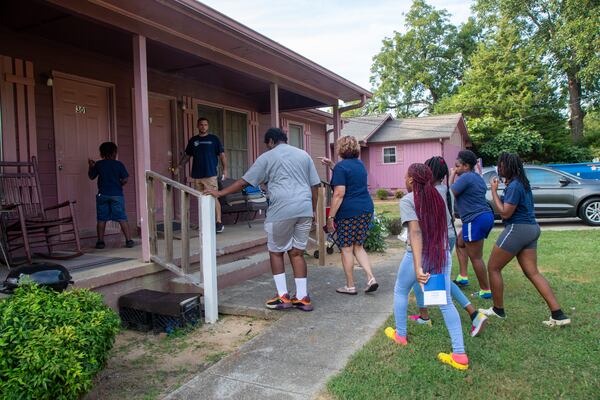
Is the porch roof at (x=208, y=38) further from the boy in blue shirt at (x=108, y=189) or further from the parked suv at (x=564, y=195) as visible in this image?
the parked suv at (x=564, y=195)

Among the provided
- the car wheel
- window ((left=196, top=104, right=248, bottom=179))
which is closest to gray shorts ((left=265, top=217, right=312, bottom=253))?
window ((left=196, top=104, right=248, bottom=179))

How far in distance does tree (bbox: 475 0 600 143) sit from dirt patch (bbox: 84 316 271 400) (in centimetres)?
2423

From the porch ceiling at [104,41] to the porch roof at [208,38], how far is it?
147 millimetres

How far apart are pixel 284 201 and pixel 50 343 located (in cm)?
213

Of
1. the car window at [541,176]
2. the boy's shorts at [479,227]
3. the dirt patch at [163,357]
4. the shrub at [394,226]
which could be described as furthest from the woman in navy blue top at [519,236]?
the car window at [541,176]

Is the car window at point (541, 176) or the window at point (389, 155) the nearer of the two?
the car window at point (541, 176)

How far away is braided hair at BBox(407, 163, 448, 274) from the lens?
9.61 ft

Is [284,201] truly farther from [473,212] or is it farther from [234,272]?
[473,212]

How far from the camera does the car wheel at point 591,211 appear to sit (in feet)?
32.8

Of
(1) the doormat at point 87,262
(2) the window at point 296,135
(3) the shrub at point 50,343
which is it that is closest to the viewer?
(3) the shrub at point 50,343

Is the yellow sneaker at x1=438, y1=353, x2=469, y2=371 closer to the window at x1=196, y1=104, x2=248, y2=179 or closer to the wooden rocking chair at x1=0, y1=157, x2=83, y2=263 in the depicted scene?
the wooden rocking chair at x1=0, y1=157, x2=83, y2=263

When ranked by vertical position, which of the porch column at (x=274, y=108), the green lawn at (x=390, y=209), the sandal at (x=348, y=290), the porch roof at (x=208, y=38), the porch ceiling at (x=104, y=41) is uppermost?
the porch ceiling at (x=104, y=41)

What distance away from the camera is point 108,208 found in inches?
213

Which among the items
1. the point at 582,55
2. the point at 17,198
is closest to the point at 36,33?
the point at 17,198
